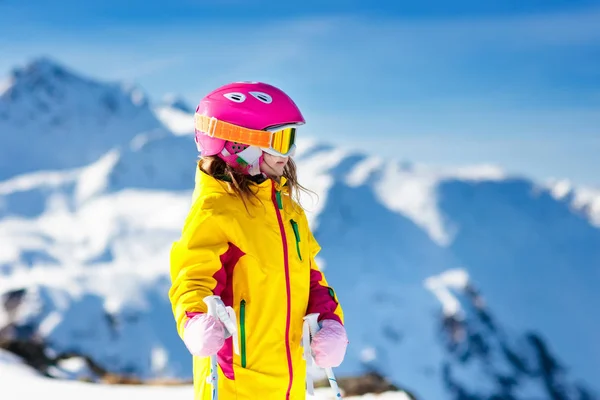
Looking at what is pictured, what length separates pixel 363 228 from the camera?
125m

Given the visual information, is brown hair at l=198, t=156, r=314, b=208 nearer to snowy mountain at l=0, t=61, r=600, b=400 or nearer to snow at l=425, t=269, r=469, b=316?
snowy mountain at l=0, t=61, r=600, b=400

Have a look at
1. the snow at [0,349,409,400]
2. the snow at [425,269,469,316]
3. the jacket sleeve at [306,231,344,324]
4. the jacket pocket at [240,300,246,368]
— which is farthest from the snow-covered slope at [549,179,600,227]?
the jacket pocket at [240,300,246,368]

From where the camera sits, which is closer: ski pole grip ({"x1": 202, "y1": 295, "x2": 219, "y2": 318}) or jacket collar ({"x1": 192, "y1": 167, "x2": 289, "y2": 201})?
ski pole grip ({"x1": 202, "y1": 295, "x2": 219, "y2": 318})

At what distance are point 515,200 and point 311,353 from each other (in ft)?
483

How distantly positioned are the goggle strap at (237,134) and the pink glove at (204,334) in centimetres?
96

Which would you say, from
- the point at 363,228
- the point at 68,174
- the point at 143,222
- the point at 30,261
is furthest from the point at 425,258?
the point at 68,174

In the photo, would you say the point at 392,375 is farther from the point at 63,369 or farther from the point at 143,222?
the point at 63,369

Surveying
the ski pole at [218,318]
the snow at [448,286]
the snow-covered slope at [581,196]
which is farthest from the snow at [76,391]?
the snow-covered slope at [581,196]

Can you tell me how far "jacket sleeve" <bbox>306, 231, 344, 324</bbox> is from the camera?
11.2 ft

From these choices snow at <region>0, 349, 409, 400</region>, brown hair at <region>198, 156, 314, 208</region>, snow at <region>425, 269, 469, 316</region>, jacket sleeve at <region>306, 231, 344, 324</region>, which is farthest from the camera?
snow at <region>425, 269, 469, 316</region>

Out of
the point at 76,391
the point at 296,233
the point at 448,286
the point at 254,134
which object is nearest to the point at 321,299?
the point at 296,233

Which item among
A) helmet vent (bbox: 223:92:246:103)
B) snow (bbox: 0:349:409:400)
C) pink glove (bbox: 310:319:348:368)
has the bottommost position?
snow (bbox: 0:349:409:400)

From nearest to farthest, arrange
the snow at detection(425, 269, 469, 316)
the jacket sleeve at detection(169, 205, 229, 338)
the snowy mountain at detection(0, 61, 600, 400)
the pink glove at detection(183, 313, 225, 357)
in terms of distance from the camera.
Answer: the pink glove at detection(183, 313, 225, 357) → the jacket sleeve at detection(169, 205, 229, 338) → the snowy mountain at detection(0, 61, 600, 400) → the snow at detection(425, 269, 469, 316)

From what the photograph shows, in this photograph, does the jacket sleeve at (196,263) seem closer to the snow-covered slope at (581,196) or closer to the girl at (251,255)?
the girl at (251,255)
